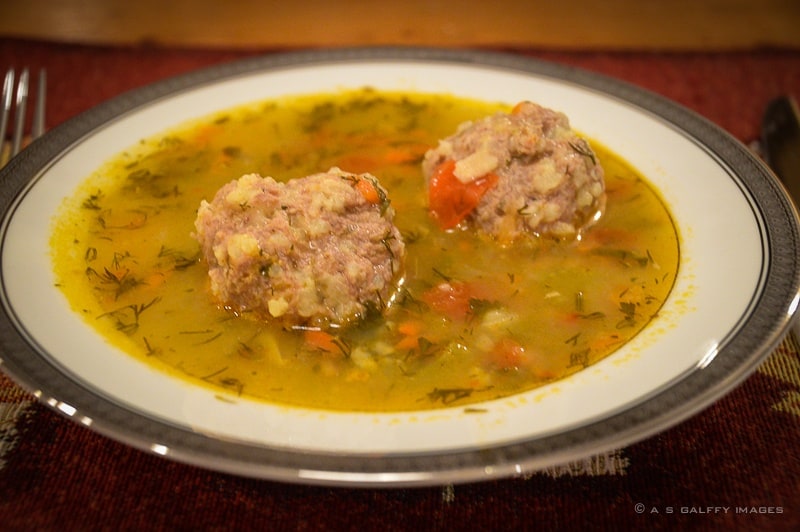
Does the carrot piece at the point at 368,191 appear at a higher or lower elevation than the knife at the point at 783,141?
lower

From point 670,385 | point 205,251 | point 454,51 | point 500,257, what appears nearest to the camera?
point 670,385

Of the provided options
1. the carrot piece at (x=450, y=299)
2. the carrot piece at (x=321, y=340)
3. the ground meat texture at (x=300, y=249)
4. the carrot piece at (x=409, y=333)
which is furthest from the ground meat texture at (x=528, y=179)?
the carrot piece at (x=321, y=340)

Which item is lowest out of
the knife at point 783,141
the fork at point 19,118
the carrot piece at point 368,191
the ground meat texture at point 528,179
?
the fork at point 19,118

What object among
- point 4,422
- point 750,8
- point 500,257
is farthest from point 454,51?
point 750,8

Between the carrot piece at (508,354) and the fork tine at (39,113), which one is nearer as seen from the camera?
the carrot piece at (508,354)

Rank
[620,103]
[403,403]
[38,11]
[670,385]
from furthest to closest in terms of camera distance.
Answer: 1. [38,11]
2. [620,103]
3. [403,403]
4. [670,385]

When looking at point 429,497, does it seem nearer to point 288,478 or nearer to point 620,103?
point 288,478

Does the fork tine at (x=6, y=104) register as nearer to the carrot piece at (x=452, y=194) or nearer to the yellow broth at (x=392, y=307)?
the yellow broth at (x=392, y=307)

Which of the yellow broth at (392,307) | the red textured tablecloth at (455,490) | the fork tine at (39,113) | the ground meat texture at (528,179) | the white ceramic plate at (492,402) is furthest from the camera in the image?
the fork tine at (39,113)
